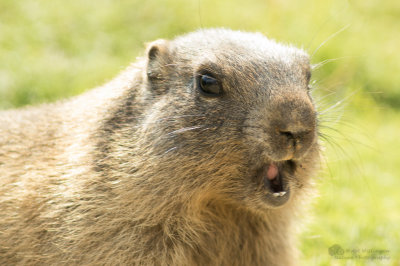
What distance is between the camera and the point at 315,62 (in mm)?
10203

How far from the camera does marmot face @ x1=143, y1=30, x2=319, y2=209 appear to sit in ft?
12.6

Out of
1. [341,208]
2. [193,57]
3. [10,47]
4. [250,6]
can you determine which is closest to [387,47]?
[250,6]

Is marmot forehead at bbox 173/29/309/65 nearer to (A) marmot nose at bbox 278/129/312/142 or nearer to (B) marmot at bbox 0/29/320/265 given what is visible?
(B) marmot at bbox 0/29/320/265

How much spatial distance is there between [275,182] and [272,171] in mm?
Answer: 111

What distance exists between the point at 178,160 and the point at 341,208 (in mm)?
3920

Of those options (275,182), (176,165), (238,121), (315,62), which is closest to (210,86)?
(238,121)

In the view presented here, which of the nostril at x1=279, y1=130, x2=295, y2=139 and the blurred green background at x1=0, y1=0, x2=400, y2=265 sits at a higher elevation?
the blurred green background at x1=0, y1=0, x2=400, y2=265

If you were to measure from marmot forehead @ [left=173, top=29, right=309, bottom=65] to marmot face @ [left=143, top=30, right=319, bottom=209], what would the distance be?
12 mm

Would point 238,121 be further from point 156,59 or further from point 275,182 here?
point 156,59

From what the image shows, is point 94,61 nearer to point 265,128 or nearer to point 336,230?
point 336,230

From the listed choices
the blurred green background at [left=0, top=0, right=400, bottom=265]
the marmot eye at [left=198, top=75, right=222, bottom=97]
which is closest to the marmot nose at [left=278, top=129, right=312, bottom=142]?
the marmot eye at [left=198, top=75, right=222, bottom=97]

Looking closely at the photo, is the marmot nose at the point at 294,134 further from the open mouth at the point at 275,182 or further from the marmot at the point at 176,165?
the open mouth at the point at 275,182

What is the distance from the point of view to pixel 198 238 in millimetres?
4473

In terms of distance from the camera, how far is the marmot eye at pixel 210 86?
412cm
